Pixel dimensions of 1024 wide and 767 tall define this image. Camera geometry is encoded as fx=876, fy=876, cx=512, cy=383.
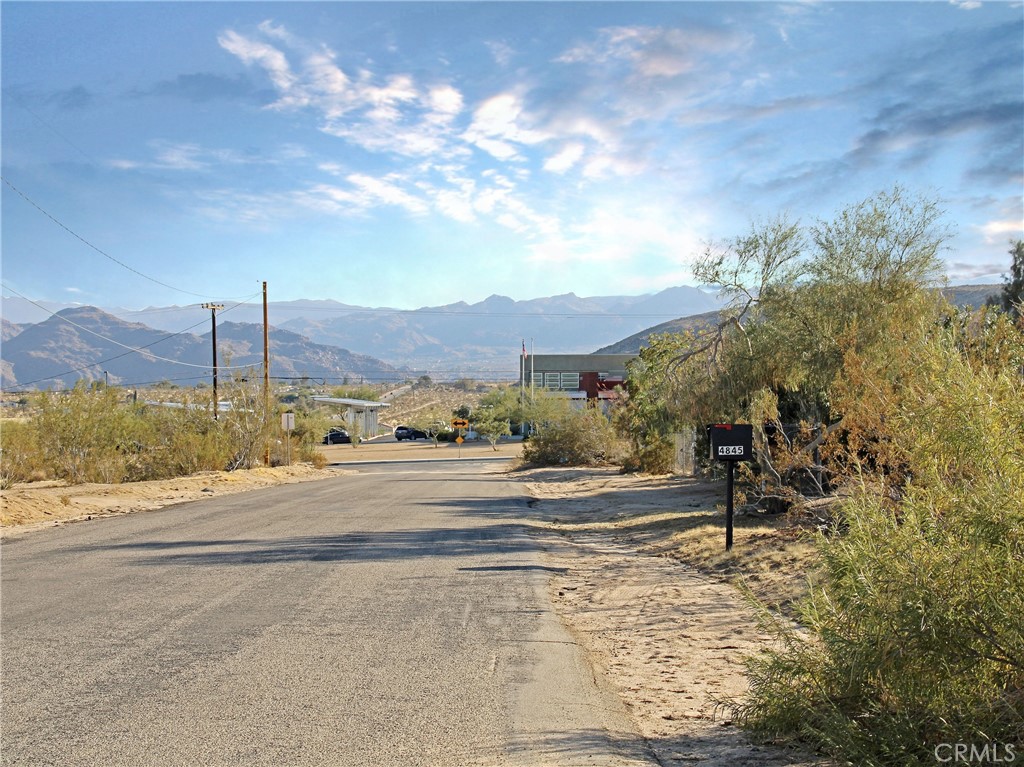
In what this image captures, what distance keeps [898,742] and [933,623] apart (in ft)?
2.15

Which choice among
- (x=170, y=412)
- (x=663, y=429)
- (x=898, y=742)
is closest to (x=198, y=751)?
(x=898, y=742)

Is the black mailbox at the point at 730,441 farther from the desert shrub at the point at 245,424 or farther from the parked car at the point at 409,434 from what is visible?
the parked car at the point at 409,434

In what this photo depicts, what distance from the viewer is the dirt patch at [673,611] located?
5875 millimetres

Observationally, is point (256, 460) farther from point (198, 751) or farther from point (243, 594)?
point (198, 751)

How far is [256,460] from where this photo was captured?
38.0 m

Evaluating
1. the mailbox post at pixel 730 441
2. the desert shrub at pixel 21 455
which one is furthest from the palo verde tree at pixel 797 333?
the desert shrub at pixel 21 455

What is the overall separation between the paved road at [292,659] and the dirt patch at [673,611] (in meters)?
0.36

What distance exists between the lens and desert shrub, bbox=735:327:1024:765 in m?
4.22

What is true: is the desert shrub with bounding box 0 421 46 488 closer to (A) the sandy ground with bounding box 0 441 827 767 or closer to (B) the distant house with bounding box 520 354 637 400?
(A) the sandy ground with bounding box 0 441 827 767

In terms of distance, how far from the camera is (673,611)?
9766 mm

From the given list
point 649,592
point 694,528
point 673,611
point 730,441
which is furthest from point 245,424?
point 673,611

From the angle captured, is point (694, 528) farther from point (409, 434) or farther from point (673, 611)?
point (409, 434)

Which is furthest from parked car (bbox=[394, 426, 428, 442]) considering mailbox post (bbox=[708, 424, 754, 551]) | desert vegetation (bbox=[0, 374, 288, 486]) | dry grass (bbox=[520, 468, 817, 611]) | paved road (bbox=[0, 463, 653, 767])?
mailbox post (bbox=[708, 424, 754, 551])

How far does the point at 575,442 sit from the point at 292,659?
37225 millimetres
